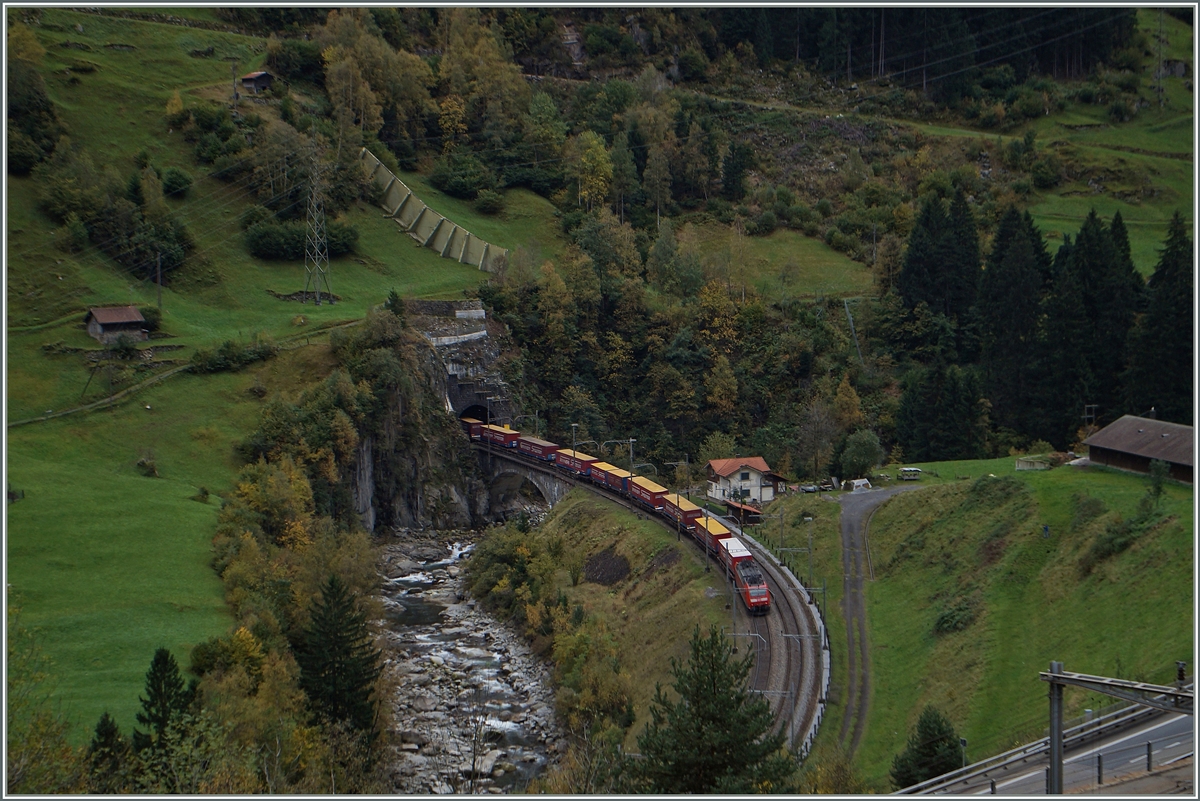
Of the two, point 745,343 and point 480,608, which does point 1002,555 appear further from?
point 745,343

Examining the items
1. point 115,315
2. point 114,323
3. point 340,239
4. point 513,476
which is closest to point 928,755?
point 513,476

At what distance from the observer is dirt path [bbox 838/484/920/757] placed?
53.3 metres

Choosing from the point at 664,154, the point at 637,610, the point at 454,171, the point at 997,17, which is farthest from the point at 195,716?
the point at 997,17

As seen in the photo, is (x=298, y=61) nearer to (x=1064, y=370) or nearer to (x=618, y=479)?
(x=618, y=479)

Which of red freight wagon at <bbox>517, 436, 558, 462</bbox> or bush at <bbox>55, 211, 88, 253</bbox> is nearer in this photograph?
red freight wagon at <bbox>517, 436, 558, 462</bbox>

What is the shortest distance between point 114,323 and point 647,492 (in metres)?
46.3

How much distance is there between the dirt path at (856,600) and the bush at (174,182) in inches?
2986

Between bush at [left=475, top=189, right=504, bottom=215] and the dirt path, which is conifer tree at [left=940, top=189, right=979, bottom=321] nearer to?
the dirt path

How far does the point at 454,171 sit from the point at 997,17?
3556 inches

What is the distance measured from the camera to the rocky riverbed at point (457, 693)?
182 feet

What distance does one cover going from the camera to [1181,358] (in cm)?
8212

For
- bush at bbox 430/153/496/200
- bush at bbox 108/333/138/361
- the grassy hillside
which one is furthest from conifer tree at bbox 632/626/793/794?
bush at bbox 430/153/496/200

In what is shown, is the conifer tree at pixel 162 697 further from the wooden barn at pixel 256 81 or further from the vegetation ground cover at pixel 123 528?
the wooden barn at pixel 256 81

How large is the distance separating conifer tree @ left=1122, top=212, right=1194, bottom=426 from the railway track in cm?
3369
